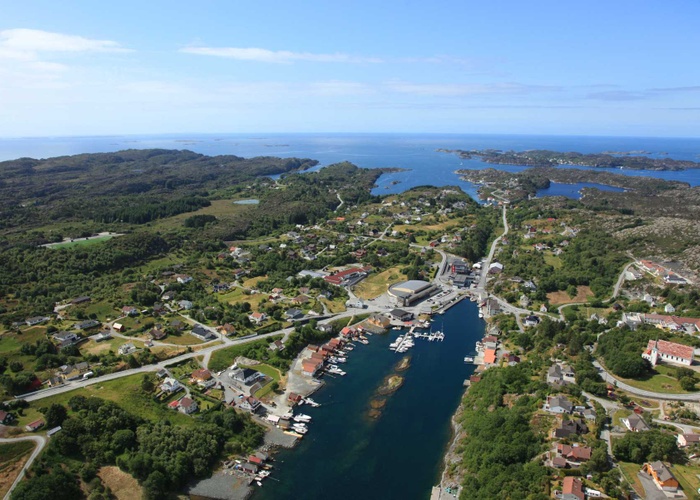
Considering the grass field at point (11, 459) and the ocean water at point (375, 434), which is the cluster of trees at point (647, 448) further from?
the grass field at point (11, 459)

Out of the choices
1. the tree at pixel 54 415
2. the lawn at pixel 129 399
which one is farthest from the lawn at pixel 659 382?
the tree at pixel 54 415

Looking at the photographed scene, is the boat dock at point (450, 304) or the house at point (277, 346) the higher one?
the boat dock at point (450, 304)

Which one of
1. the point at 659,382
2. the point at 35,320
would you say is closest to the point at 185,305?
the point at 35,320

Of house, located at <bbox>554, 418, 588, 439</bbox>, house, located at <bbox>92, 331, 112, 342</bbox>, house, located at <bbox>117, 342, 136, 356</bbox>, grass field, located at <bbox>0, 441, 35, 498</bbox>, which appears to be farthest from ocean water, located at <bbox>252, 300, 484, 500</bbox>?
house, located at <bbox>92, 331, 112, 342</bbox>

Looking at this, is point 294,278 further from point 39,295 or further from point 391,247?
point 39,295

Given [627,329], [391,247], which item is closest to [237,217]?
[391,247]
